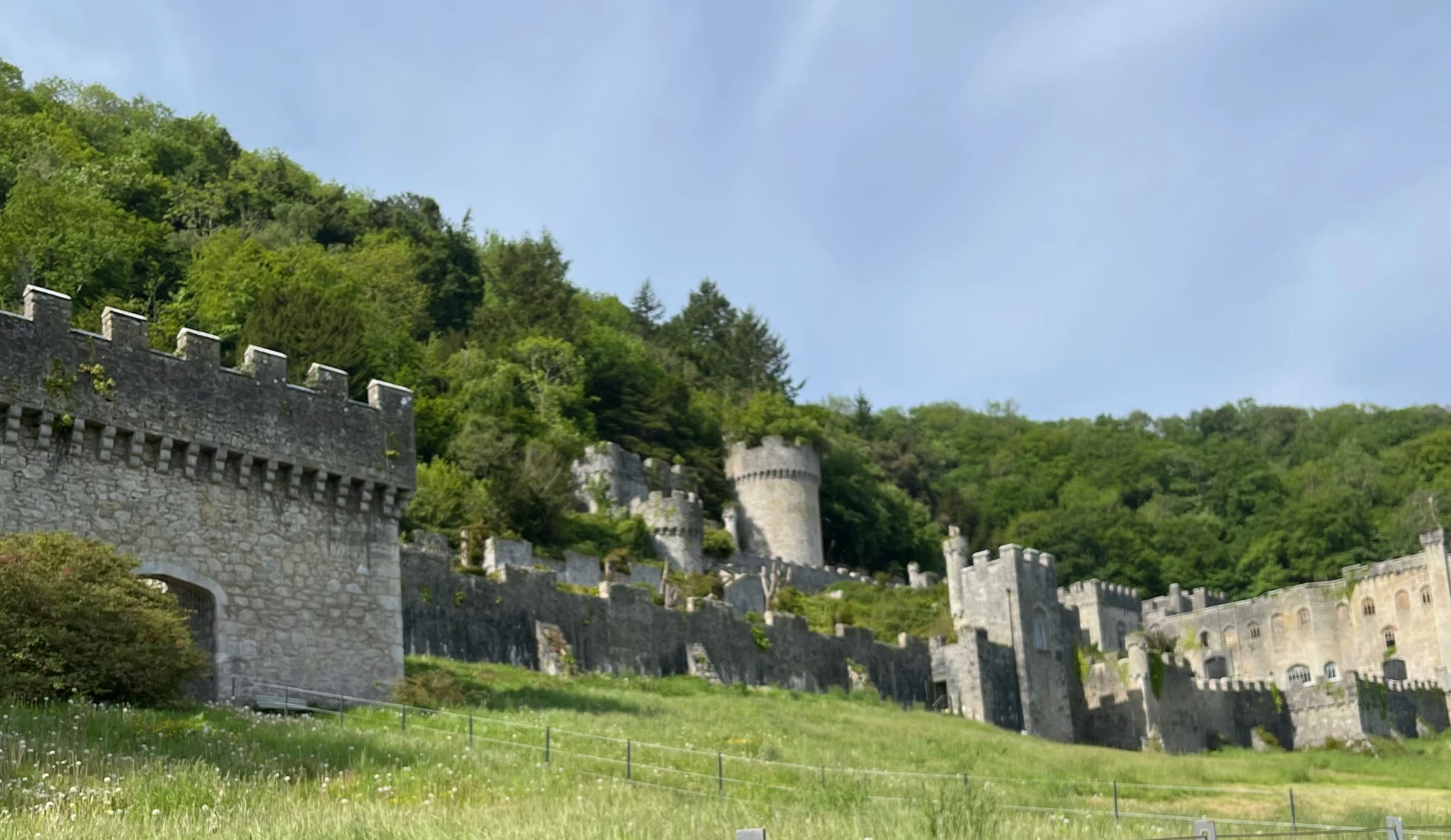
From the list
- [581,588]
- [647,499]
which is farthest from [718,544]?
[581,588]

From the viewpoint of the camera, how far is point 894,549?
261 feet

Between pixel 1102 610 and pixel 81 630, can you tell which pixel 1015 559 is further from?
pixel 81 630

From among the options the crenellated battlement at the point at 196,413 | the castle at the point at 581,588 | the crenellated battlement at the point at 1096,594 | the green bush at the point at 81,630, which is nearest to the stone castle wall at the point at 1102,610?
the crenellated battlement at the point at 1096,594

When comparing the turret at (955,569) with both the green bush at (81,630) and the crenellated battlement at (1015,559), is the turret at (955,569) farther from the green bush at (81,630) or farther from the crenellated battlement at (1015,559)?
the green bush at (81,630)

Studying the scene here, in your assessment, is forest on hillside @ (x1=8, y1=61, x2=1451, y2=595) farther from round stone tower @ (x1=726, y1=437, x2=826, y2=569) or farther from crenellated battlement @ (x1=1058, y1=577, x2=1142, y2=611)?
crenellated battlement @ (x1=1058, y1=577, x2=1142, y2=611)

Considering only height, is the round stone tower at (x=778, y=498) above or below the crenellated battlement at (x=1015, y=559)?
above

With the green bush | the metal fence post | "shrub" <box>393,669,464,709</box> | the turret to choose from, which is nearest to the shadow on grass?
"shrub" <box>393,669,464,709</box>

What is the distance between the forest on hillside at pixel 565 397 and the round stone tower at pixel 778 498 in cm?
102

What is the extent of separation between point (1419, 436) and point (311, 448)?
87246 millimetres

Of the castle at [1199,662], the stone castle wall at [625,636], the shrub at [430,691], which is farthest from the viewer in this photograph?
the castle at [1199,662]

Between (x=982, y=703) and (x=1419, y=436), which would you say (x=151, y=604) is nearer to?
(x=982, y=703)

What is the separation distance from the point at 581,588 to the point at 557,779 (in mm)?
22813

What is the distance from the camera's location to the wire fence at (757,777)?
63.2ft

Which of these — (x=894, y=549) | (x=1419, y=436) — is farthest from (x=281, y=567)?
(x=1419, y=436)
